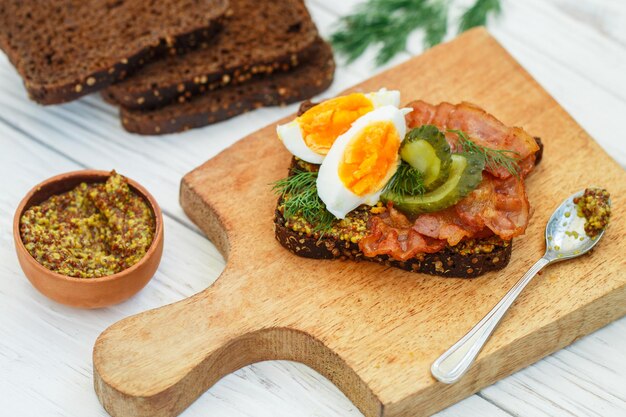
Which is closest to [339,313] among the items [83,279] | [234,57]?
[83,279]

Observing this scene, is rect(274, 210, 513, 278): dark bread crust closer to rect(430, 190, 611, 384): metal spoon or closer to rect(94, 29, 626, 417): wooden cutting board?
rect(94, 29, 626, 417): wooden cutting board

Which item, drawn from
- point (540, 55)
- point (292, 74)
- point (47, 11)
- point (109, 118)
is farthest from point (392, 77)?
point (47, 11)

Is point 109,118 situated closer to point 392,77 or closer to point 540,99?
point 392,77

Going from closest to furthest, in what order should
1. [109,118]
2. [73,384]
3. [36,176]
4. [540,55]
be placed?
[73,384] < [36,176] < [109,118] < [540,55]

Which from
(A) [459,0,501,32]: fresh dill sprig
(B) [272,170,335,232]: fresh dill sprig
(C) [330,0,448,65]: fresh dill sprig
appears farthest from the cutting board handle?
(A) [459,0,501,32]: fresh dill sprig

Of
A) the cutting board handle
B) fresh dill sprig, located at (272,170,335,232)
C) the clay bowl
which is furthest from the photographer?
fresh dill sprig, located at (272,170,335,232)

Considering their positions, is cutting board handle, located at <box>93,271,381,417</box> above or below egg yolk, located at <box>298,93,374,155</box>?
below
